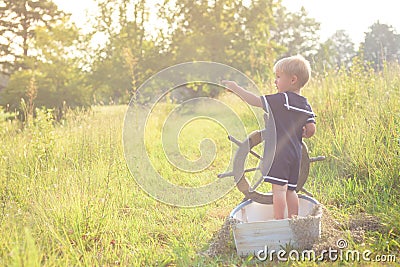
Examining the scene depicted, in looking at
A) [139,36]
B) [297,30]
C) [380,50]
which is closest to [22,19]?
[139,36]

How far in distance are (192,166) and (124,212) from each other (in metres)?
1.89

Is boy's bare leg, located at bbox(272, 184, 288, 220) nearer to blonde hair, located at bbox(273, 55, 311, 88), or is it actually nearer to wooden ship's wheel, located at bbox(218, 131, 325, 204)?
wooden ship's wheel, located at bbox(218, 131, 325, 204)

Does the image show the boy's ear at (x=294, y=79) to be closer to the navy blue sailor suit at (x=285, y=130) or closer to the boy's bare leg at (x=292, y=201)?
the navy blue sailor suit at (x=285, y=130)

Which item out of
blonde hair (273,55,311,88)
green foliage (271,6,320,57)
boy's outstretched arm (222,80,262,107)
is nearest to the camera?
boy's outstretched arm (222,80,262,107)

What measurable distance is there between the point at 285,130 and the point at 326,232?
2.22 feet

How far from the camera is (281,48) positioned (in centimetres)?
1948

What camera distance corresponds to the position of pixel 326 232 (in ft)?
8.70

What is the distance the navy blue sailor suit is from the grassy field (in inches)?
20.4

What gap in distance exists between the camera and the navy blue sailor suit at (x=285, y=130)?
2.71 metres

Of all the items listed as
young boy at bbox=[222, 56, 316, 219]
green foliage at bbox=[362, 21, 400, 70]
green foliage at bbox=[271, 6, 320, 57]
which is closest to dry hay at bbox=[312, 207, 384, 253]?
young boy at bbox=[222, 56, 316, 219]

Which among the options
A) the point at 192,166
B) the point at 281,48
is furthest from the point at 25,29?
the point at 192,166

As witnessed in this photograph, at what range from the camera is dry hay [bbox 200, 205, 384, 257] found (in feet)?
8.18

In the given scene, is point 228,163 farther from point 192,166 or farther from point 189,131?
point 189,131

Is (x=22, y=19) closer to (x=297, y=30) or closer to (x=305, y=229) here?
(x=305, y=229)
